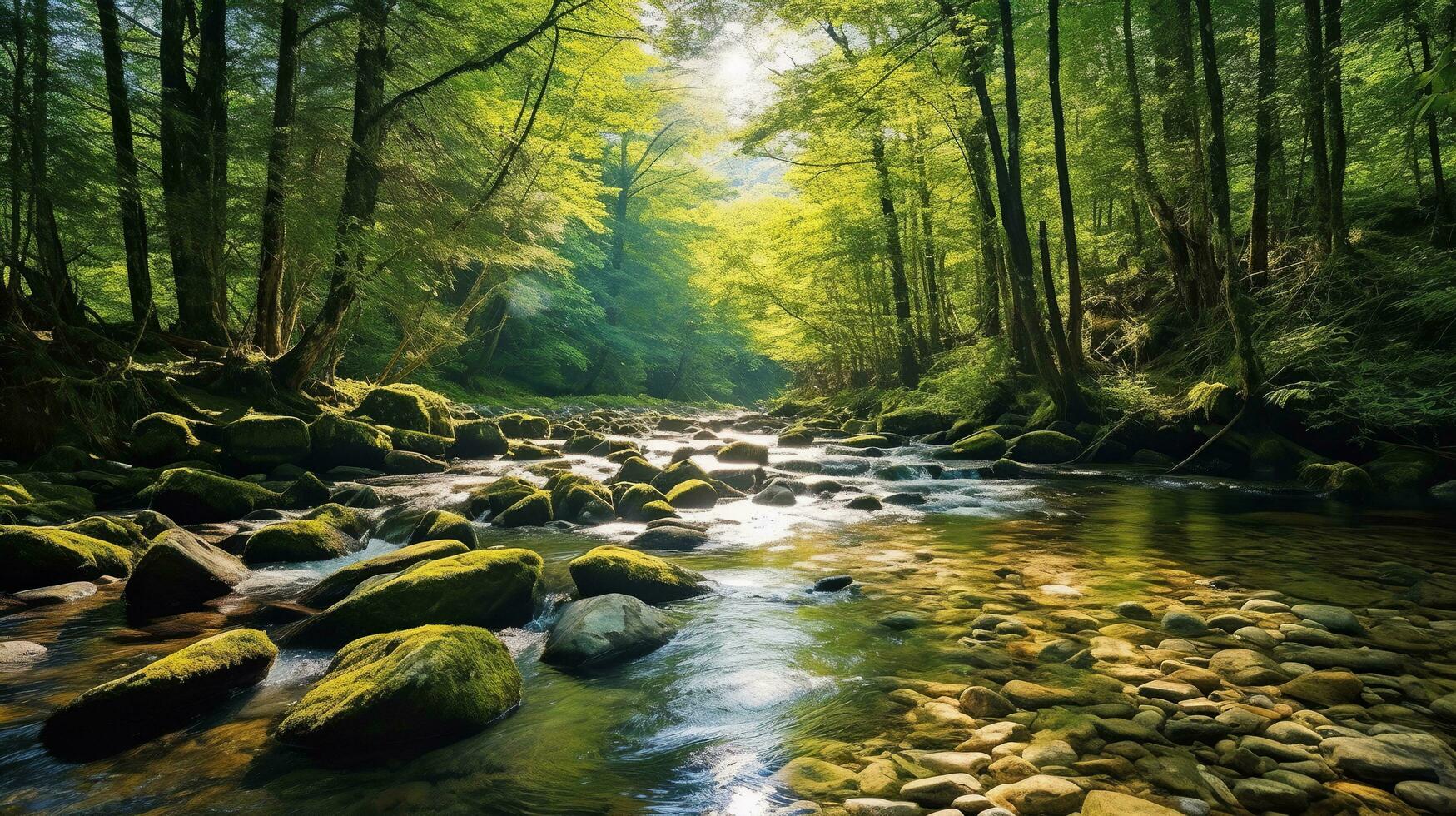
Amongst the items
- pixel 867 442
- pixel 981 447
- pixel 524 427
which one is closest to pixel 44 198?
pixel 524 427

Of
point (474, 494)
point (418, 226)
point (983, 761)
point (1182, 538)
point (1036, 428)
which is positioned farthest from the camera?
point (1036, 428)

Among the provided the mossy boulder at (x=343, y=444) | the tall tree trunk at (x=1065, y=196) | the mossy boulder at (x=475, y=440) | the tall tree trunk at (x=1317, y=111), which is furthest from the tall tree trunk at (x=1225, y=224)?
the mossy boulder at (x=343, y=444)

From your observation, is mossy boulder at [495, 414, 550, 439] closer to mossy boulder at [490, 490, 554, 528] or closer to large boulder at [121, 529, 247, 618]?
mossy boulder at [490, 490, 554, 528]

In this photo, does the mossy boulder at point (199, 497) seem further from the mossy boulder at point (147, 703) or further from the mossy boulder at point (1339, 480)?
the mossy boulder at point (1339, 480)

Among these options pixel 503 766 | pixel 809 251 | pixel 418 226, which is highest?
pixel 809 251

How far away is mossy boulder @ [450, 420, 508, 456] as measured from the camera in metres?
12.0

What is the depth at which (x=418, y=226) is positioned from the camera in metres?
10.7

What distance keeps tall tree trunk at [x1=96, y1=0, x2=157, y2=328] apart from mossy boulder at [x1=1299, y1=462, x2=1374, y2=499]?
1353cm

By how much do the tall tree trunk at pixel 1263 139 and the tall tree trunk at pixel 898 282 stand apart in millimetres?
8163

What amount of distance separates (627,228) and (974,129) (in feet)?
79.8

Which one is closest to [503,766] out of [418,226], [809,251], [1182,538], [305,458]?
[1182,538]

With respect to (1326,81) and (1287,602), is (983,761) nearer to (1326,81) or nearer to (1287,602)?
(1287,602)

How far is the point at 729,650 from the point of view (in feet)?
11.2

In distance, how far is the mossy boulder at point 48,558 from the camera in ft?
13.5
